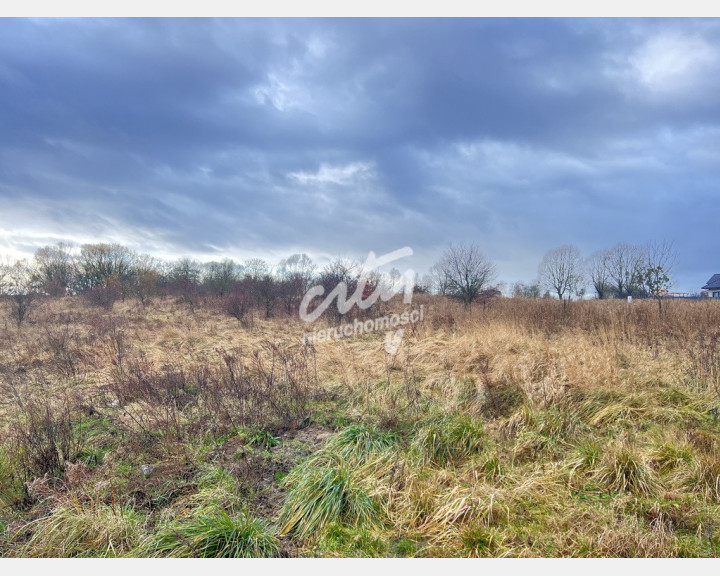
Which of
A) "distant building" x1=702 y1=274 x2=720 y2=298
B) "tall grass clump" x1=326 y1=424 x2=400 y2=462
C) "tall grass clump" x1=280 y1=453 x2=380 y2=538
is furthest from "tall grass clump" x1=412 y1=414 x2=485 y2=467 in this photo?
"distant building" x1=702 y1=274 x2=720 y2=298

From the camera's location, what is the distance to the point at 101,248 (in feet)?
109

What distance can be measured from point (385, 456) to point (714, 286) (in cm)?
6437

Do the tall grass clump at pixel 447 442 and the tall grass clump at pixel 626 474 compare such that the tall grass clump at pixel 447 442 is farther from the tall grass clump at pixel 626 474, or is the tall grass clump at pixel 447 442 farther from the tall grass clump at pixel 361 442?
the tall grass clump at pixel 626 474

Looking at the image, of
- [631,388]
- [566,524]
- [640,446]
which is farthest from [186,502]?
[631,388]

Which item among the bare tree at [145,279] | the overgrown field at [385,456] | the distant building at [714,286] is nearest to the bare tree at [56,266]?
the bare tree at [145,279]

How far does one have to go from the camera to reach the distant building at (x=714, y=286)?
156 feet

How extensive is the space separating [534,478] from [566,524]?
630 mm

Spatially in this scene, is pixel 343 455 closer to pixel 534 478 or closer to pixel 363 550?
pixel 363 550

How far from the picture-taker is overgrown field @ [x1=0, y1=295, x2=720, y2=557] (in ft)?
9.21

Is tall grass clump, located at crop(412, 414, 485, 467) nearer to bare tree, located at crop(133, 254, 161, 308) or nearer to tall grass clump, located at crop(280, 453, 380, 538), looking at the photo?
tall grass clump, located at crop(280, 453, 380, 538)

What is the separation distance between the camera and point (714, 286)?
49.2 metres

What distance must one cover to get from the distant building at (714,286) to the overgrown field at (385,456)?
54.5 metres

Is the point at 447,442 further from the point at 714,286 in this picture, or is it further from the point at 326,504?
the point at 714,286

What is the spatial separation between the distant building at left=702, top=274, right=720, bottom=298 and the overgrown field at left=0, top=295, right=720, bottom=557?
179 feet
